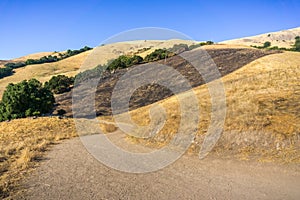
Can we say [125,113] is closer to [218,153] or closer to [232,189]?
[218,153]

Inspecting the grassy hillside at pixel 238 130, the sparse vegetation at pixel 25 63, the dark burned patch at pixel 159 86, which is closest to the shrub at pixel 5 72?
the sparse vegetation at pixel 25 63

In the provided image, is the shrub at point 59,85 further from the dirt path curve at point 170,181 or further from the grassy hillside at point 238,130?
the dirt path curve at point 170,181

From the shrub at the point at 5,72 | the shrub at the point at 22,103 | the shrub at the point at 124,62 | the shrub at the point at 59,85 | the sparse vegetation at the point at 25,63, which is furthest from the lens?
the sparse vegetation at the point at 25,63

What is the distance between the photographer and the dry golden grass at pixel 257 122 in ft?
45.2

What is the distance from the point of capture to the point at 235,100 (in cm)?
2192

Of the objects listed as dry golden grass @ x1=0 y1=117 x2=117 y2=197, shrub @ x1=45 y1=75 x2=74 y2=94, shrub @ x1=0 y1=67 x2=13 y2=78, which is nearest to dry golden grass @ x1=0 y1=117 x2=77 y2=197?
dry golden grass @ x1=0 y1=117 x2=117 y2=197

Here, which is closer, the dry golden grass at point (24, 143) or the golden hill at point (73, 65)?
the dry golden grass at point (24, 143)

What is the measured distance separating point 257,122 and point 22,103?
92.0ft

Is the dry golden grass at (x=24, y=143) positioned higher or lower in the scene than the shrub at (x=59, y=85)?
higher

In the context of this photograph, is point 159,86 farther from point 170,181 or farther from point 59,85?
point 170,181

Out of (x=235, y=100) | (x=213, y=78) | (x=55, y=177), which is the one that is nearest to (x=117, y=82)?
(x=213, y=78)

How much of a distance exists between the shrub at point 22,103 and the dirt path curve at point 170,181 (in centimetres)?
2224

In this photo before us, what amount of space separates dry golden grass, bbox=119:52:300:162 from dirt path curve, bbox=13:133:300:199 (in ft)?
5.22

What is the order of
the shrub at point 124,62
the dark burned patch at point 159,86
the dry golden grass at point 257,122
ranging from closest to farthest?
the dry golden grass at point 257,122, the dark burned patch at point 159,86, the shrub at point 124,62
